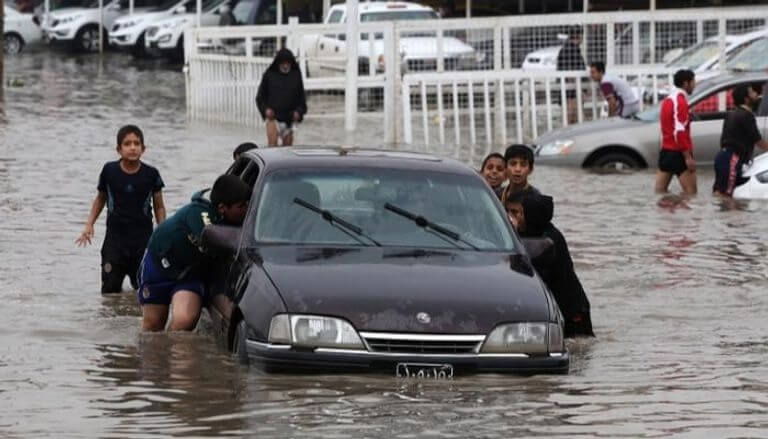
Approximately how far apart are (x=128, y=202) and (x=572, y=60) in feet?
52.4

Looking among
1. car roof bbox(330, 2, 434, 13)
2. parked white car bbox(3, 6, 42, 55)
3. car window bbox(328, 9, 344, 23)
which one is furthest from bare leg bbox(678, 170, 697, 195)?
parked white car bbox(3, 6, 42, 55)

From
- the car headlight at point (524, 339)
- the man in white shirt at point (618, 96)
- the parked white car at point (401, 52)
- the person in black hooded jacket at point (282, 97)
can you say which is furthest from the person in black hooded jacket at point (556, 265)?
the parked white car at point (401, 52)

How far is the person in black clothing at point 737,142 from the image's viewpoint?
2028cm

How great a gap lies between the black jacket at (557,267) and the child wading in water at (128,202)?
292 centimetres

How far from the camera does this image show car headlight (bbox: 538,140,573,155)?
23.9 meters

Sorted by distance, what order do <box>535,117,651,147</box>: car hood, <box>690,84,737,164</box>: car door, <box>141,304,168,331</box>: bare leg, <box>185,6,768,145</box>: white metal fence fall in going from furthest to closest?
<box>185,6,768,145</box>: white metal fence < <box>535,117,651,147</box>: car hood < <box>690,84,737,164</box>: car door < <box>141,304,168,331</box>: bare leg

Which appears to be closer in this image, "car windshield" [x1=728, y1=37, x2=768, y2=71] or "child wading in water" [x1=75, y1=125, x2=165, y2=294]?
"child wading in water" [x1=75, y1=125, x2=165, y2=294]

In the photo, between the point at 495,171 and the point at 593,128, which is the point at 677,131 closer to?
the point at 593,128

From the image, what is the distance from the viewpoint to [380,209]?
1053cm

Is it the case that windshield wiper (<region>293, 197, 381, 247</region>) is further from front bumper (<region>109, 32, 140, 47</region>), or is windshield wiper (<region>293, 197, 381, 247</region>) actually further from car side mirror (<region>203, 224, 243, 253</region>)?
front bumper (<region>109, 32, 140, 47</region>)

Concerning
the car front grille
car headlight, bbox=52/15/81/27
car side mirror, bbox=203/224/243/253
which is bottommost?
the car front grille

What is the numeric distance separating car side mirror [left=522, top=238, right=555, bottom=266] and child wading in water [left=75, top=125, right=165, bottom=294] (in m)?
3.22

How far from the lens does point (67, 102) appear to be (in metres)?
35.2

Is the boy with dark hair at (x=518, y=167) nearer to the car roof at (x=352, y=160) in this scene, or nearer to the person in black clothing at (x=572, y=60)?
the car roof at (x=352, y=160)
